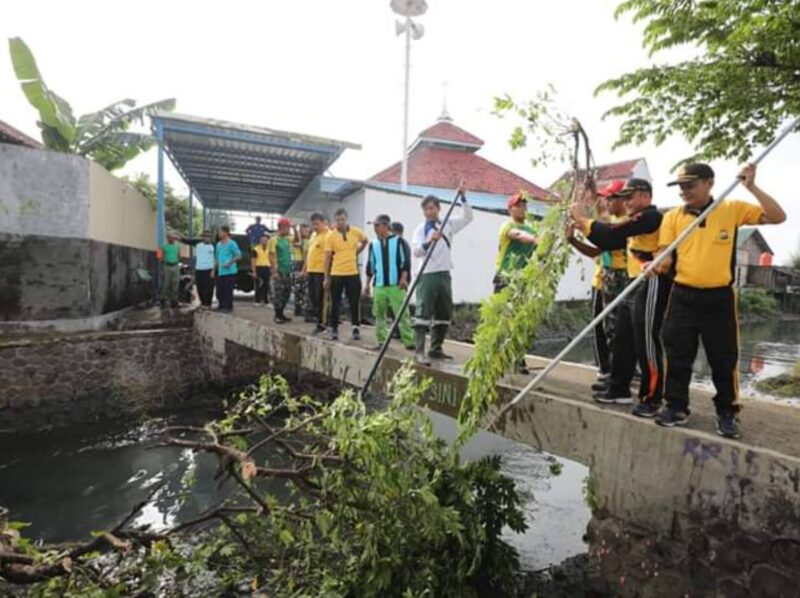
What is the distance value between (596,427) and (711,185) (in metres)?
1.84

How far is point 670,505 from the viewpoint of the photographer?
329 cm

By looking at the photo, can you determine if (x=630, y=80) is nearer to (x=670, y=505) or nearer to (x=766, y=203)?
(x=766, y=203)

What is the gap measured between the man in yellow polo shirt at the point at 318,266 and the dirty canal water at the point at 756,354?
7.46 m

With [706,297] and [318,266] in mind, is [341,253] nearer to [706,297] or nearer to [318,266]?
[318,266]

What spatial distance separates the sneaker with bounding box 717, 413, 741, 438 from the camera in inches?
127

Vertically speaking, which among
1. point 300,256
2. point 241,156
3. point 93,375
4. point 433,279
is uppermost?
point 241,156

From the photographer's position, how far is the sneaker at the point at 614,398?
13.2 feet

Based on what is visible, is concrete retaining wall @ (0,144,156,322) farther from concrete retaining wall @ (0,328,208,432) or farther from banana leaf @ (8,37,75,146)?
banana leaf @ (8,37,75,146)

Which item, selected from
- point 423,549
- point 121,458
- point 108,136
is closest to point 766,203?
point 423,549

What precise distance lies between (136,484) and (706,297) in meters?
7.03

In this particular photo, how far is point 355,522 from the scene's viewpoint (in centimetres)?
338

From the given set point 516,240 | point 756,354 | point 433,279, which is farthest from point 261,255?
point 756,354

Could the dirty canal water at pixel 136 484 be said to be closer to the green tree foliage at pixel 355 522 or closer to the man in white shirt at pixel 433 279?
the green tree foliage at pixel 355 522

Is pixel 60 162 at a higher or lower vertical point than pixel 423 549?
higher
